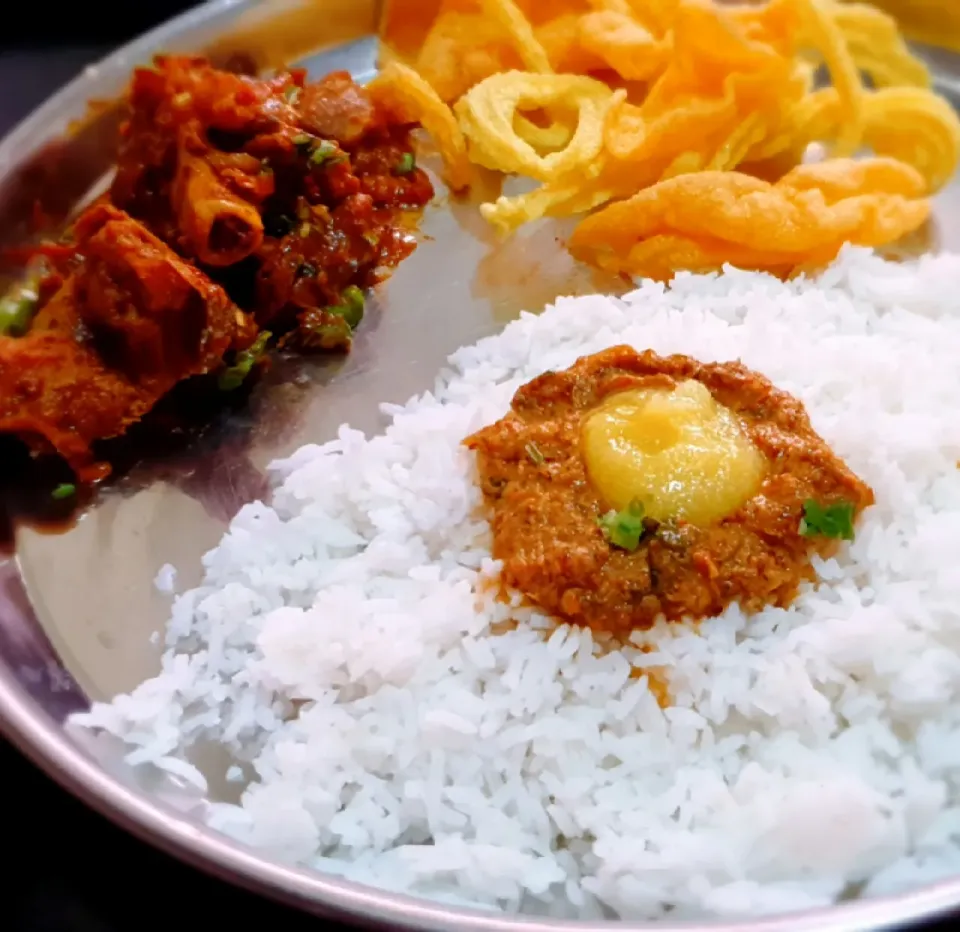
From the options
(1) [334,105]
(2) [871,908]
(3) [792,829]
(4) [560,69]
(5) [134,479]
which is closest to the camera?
(2) [871,908]

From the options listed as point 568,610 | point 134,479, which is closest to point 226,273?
point 134,479

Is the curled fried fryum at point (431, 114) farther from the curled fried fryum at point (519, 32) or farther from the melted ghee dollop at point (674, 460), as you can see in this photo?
the melted ghee dollop at point (674, 460)

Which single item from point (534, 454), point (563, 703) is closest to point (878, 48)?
point (534, 454)

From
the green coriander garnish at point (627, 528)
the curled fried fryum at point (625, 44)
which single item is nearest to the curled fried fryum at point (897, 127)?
the curled fried fryum at point (625, 44)

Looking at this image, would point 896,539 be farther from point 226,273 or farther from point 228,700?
point 226,273

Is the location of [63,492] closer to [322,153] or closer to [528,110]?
[322,153]

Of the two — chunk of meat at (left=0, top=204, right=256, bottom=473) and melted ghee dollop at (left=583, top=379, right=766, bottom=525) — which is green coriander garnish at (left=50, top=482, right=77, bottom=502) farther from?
melted ghee dollop at (left=583, top=379, right=766, bottom=525)
